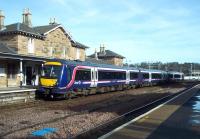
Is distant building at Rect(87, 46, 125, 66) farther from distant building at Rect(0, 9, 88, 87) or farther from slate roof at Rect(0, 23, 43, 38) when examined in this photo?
slate roof at Rect(0, 23, 43, 38)

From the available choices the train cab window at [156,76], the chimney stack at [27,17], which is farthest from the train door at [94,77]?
the train cab window at [156,76]

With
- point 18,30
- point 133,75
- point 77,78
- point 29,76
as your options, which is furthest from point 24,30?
point 133,75

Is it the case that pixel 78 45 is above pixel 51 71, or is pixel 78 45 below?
above

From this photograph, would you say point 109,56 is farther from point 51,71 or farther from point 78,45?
point 51,71

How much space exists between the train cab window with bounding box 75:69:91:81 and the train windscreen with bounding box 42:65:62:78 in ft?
6.15

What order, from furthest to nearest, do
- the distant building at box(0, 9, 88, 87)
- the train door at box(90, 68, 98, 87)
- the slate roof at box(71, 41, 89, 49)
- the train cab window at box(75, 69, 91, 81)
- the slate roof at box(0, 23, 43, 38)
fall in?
1. the slate roof at box(71, 41, 89, 49)
2. the slate roof at box(0, 23, 43, 38)
3. the distant building at box(0, 9, 88, 87)
4. the train door at box(90, 68, 98, 87)
5. the train cab window at box(75, 69, 91, 81)

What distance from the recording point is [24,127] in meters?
12.0

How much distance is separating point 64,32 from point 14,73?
37.7ft

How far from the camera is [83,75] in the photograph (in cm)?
2667

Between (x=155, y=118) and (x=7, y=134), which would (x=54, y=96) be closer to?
(x=155, y=118)

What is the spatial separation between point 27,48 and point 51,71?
14224 millimetres

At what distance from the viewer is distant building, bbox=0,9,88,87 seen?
32.8m

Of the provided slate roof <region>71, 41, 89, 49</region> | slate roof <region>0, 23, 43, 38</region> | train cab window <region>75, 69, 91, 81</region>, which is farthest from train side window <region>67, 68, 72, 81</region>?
slate roof <region>71, 41, 89, 49</region>

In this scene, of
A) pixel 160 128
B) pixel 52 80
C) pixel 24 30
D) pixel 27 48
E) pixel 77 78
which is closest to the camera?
pixel 160 128
